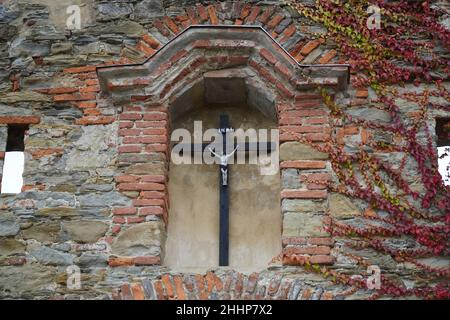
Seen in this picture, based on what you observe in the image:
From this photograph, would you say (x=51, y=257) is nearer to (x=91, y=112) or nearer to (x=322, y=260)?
(x=91, y=112)

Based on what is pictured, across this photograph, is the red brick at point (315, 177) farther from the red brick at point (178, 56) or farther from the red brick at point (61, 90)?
the red brick at point (61, 90)

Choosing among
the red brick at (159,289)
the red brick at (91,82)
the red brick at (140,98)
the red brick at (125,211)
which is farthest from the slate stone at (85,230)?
the red brick at (91,82)

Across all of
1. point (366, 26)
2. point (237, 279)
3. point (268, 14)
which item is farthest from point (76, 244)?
point (366, 26)

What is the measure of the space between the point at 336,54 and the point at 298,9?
503mm

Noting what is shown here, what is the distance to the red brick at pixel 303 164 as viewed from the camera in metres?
6.85

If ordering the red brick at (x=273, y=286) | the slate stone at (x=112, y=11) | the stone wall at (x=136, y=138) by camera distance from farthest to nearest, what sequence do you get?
the slate stone at (x=112, y=11)
the stone wall at (x=136, y=138)
the red brick at (x=273, y=286)

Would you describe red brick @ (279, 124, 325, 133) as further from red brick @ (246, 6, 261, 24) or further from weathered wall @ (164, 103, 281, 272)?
red brick @ (246, 6, 261, 24)

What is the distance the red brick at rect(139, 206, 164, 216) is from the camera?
673 cm

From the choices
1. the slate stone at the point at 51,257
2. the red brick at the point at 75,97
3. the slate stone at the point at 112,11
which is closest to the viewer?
the slate stone at the point at 51,257

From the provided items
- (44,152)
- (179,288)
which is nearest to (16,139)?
(44,152)

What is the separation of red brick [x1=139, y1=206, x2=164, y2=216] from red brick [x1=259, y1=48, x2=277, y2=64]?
1456mm

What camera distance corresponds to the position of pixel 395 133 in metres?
7.02

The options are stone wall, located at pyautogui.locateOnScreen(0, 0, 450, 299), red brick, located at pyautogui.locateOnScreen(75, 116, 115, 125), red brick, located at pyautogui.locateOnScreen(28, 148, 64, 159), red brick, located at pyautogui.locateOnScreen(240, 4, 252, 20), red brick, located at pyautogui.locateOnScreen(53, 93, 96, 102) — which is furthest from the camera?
red brick, located at pyautogui.locateOnScreen(240, 4, 252, 20)

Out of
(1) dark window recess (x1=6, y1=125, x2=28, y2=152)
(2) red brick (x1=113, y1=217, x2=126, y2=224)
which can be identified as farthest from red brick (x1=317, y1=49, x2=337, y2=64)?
(1) dark window recess (x1=6, y1=125, x2=28, y2=152)
